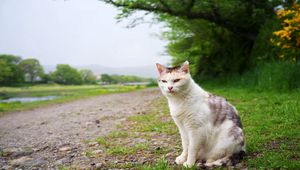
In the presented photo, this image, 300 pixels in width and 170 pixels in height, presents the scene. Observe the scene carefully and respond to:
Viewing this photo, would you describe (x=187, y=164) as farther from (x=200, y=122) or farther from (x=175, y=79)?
(x=175, y=79)

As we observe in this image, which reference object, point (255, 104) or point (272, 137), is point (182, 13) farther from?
point (272, 137)

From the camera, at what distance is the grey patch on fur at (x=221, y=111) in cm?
414

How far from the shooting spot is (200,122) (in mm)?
3971

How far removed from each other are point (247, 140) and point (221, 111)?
136 centimetres

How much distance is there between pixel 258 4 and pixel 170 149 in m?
13.2

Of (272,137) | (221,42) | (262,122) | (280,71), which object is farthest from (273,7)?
(272,137)

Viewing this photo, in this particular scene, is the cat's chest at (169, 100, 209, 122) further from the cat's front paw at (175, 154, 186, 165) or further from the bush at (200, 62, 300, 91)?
the bush at (200, 62, 300, 91)

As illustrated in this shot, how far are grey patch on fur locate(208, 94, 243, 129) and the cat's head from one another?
1.71 feet

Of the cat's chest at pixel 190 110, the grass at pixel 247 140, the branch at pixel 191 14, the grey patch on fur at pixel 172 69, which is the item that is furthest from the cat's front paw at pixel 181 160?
the branch at pixel 191 14

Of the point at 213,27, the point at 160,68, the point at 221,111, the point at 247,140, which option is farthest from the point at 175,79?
the point at 213,27

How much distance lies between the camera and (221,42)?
18.5 meters

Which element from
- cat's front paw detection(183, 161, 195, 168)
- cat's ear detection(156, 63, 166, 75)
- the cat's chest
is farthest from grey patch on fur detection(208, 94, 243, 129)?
cat's ear detection(156, 63, 166, 75)

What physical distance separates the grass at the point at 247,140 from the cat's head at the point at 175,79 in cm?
111

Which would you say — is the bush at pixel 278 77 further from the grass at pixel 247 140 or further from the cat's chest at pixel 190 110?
→ the cat's chest at pixel 190 110
